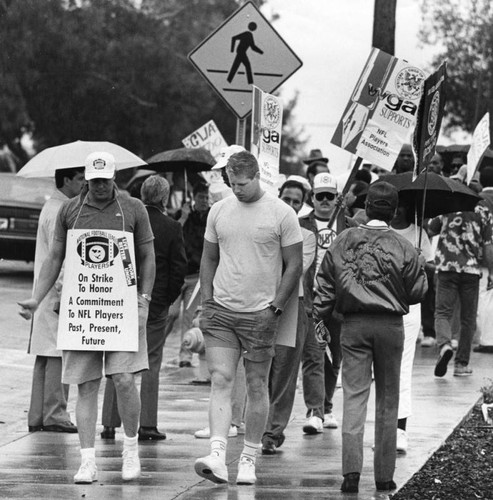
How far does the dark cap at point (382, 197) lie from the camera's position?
333 inches

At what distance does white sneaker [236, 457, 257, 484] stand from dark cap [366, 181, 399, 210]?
1.63 metres

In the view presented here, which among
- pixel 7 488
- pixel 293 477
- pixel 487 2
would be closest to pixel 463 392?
pixel 293 477

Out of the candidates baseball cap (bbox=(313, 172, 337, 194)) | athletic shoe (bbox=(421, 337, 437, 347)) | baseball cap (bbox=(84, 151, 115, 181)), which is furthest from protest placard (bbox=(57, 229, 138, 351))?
athletic shoe (bbox=(421, 337, 437, 347))

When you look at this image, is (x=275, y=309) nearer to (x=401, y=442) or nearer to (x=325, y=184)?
(x=401, y=442)

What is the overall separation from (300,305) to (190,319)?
14.1 feet

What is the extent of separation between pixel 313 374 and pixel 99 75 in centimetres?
3145

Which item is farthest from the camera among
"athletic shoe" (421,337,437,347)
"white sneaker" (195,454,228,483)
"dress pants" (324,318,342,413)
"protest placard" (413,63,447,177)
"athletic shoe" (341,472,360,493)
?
"athletic shoe" (421,337,437,347)

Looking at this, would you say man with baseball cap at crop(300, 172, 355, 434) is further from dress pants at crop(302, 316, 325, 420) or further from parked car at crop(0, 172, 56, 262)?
parked car at crop(0, 172, 56, 262)

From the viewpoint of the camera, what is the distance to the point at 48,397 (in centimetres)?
1042

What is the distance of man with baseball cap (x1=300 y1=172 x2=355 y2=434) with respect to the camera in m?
10.4

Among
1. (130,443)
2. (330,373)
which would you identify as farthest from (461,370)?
(130,443)

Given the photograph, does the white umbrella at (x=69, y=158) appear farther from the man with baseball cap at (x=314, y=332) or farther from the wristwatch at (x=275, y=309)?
the wristwatch at (x=275, y=309)

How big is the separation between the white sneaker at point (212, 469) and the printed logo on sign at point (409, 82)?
12.2 ft

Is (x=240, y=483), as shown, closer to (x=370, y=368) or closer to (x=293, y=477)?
(x=293, y=477)
